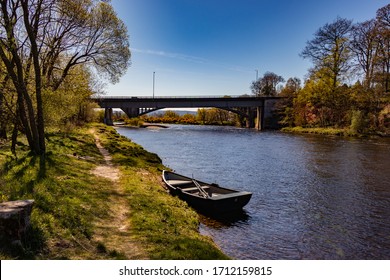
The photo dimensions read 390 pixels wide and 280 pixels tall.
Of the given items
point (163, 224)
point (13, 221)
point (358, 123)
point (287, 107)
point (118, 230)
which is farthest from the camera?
point (287, 107)

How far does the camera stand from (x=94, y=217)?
413 inches

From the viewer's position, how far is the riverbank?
8039mm

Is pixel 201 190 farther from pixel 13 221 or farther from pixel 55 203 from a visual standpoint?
pixel 13 221

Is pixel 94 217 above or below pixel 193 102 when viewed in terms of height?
below

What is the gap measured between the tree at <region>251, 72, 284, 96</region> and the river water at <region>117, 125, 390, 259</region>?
87.7 m

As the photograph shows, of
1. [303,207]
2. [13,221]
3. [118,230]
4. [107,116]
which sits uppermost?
[107,116]

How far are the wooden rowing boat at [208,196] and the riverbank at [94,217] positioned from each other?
2.40ft

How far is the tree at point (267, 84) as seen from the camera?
4616 inches

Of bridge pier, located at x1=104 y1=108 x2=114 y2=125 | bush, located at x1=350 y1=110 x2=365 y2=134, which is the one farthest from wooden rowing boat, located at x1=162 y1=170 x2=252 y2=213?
bridge pier, located at x1=104 y1=108 x2=114 y2=125

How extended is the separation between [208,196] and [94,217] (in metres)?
6.39

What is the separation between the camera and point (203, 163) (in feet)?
96.3

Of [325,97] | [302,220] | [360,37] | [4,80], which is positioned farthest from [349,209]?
[360,37]

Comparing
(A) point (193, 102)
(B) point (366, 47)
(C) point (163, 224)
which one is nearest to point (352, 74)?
(B) point (366, 47)
